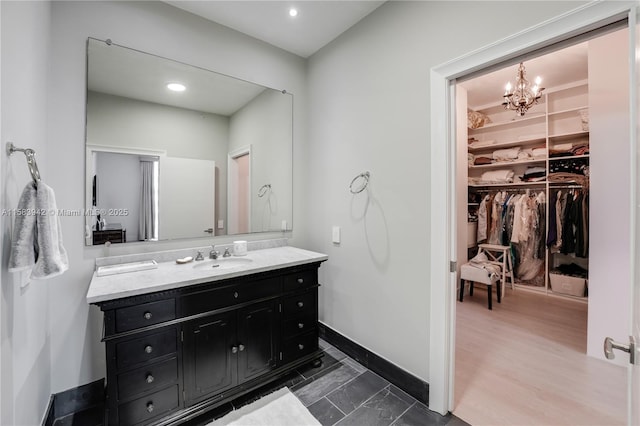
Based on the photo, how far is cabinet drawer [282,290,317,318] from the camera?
1.97 metres

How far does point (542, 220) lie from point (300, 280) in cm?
396

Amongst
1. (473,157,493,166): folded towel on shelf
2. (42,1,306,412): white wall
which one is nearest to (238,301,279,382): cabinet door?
(42,1,306,412): white wall

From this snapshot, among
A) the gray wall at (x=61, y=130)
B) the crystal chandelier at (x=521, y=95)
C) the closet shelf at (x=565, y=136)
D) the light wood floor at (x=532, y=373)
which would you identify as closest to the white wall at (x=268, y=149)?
the gray wall at (x=61, y=130)

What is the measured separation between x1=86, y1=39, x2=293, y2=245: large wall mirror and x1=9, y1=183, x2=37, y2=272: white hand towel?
2.65 feet

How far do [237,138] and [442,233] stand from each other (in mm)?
1798

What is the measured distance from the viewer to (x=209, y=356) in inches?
64.0

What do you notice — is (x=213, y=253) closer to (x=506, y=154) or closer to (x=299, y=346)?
(x=299, y=346)

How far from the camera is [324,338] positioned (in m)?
2.62

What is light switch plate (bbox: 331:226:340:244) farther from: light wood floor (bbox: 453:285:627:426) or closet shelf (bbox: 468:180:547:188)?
closet shelf (bbox: 468:180:547:188)

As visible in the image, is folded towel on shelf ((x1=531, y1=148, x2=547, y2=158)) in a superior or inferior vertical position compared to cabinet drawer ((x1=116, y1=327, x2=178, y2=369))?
superior

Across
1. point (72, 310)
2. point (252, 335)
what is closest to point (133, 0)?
point (72, 310)

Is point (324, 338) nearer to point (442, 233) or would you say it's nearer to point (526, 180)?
point (442, 233)

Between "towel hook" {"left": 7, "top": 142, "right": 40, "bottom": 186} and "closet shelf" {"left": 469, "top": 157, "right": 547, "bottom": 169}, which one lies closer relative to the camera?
"towel hook" {"left": 7, "top": 142, "right": 40, "bottom": 186}

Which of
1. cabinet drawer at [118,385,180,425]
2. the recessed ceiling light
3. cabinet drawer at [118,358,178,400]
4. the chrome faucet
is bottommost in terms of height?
cabinet drawer at [118,385,180,425]
